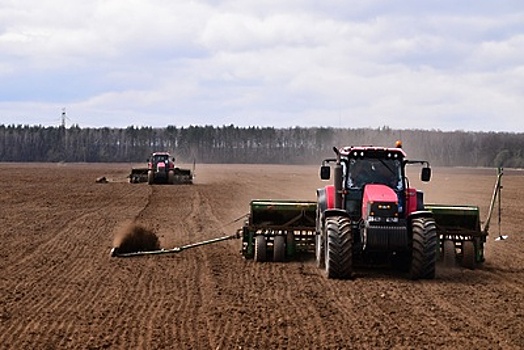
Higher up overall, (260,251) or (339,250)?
(339,250)

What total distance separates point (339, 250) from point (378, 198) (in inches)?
42.0

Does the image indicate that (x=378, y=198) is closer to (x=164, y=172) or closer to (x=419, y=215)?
(x=419, y=215)

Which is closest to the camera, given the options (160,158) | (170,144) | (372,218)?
(372,218)

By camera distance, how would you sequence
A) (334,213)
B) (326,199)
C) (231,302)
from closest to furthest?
(231,302) → (334,213) → (326,199)

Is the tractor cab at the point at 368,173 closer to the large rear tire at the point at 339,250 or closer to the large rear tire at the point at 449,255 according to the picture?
the large rear tire at the point at 339,250

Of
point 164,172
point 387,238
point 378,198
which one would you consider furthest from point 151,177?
point 387,238

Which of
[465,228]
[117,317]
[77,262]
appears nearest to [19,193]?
[77,262]

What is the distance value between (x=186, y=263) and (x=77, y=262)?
2.01 metres

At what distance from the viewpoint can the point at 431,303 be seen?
1138cm

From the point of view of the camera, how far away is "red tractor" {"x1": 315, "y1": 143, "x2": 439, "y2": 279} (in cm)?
1319

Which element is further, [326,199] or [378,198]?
[326,199]

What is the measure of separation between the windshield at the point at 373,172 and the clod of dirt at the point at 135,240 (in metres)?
4.96

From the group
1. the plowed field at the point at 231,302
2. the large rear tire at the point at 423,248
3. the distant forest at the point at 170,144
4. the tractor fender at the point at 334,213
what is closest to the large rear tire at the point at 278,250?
the plowed field at the point at 231,302

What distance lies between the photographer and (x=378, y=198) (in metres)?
13.4
